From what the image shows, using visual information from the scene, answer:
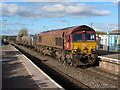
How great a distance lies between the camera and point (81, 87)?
8.01 meters

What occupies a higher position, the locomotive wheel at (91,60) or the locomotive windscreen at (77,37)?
the locomotive windscreen at (77,37)

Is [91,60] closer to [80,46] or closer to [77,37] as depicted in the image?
[80,46]

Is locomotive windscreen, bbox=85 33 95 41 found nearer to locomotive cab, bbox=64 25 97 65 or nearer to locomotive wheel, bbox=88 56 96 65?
locomotive cab, bbox=64 25 97 65

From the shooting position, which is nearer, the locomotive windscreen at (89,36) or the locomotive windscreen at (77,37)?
the locomotive windscreen at (77,37)

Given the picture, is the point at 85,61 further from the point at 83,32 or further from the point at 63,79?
the point at 63,79

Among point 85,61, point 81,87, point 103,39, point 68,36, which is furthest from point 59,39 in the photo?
point 103,39

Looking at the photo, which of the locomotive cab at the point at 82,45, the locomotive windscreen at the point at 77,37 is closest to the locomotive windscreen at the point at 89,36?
the locomotive cab at the point at 82,45

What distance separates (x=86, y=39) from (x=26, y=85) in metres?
7.31

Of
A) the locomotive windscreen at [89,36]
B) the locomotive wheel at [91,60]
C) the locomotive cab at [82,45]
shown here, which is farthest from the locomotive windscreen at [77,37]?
the locomotive wheel at [91,60]

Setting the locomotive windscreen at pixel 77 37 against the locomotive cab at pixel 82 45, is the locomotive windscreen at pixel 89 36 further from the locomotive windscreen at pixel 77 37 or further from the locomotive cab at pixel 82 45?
the locomotive windscreen at pixel 77 37

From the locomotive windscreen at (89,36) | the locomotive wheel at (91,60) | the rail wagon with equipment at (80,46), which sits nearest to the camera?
the rail wagon with equipment at (80,46)

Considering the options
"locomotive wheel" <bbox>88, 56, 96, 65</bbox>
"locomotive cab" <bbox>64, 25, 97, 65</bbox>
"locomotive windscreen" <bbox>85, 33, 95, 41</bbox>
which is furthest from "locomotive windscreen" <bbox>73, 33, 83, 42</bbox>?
"locomotive wheel" <bbox>88, 56, 96, 65</bbox>

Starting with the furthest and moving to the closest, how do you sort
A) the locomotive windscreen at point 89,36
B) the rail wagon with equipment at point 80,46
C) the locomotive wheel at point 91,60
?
the locomotive windscreen at point 89,36 → the locomotive wheel at point 91,60 → the rail wagon with equipment at point 80,46

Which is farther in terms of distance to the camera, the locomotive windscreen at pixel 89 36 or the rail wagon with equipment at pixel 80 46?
the locomotive windscreen at pixel 89 36
